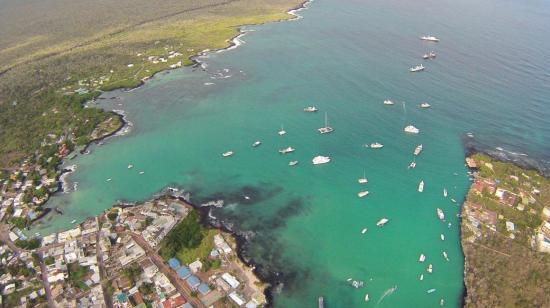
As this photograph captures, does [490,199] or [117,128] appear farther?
[117,128]

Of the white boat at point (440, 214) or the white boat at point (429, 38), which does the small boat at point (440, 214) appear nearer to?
the white boat at point (440, 214)

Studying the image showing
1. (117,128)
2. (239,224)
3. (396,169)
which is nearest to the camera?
(239,224)

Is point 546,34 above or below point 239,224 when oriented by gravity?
above

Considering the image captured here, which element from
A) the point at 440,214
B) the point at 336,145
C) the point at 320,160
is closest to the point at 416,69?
the point at 336,145

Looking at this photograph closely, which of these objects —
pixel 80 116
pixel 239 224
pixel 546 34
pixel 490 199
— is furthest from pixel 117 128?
pixel 546 34

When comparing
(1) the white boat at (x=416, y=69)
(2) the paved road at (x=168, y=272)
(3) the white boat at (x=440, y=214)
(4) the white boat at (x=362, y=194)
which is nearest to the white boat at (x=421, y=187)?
(3) the white boat at (x=440, y=214)

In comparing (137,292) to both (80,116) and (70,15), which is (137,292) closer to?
(80,116)

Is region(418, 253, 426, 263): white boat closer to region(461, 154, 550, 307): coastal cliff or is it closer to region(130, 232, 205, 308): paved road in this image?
region(461, 154, 550, 307): coastal cliff
